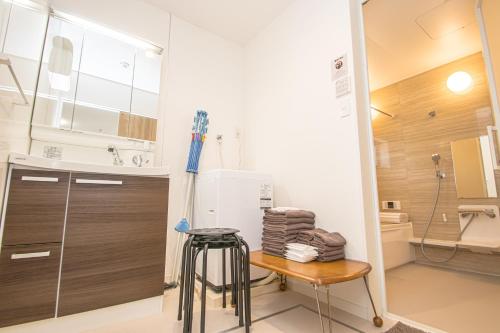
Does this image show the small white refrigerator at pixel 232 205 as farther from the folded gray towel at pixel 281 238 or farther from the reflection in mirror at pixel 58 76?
the reflection in mirror at pixel 58 76

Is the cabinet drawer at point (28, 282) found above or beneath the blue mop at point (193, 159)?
beneath

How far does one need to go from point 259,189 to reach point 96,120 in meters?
1.46

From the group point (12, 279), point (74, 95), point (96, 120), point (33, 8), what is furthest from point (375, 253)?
point (33, 8)

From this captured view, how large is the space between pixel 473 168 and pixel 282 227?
2463 mm

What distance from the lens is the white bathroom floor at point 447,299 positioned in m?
1.36

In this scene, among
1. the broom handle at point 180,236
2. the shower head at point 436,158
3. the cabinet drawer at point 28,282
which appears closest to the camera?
the cabinet drawer at point 28,282

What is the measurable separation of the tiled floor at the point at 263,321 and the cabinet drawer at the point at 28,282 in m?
0.31

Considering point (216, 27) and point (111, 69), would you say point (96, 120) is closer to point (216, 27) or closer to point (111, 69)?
point (111, 69)

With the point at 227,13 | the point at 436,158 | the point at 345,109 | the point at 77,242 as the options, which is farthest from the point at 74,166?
the point at 436,158

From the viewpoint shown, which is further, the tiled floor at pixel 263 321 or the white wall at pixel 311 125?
the white wall at pixel 311 125

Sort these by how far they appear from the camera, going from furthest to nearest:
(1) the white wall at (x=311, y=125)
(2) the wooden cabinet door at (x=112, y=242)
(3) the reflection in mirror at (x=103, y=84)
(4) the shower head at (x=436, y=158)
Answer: (4) the shower head at (x=436, y=158), (3) the reflection in mirror at (x=103, y=84), (1) the white wall at (x=311, y=125), (2) the wooden cabinet door at (x=112, y=242)

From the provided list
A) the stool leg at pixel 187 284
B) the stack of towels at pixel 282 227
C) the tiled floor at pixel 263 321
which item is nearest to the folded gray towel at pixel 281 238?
the stack of towels at pixel 282 227

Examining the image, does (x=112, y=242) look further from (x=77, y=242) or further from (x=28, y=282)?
(x=28, y=282)

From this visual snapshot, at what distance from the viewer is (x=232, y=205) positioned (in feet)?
5.96
